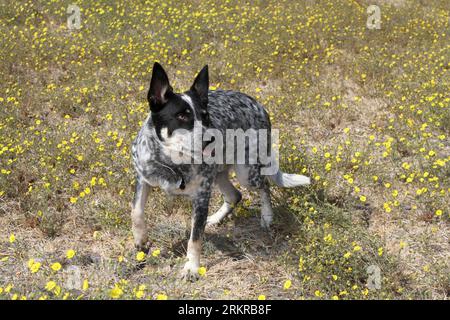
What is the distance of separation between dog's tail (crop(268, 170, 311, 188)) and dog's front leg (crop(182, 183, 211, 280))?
1046 mm

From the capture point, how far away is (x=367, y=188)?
→ 6.04m

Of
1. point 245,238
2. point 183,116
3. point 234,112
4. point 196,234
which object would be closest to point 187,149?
point 183,116

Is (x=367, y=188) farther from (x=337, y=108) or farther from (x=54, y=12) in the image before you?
(x=54, y=12)

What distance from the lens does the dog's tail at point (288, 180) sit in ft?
17.7

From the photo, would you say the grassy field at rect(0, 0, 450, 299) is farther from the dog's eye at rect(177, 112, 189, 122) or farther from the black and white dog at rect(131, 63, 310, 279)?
the dog's eye at rect(177, 112, 189, 122)

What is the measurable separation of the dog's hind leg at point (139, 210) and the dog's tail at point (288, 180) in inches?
58.6

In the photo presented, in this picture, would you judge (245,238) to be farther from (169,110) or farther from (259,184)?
(169,110)

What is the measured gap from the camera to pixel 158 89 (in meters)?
4.30

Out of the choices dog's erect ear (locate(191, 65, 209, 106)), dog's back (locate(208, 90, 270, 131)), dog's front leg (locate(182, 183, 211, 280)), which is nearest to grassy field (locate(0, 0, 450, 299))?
dog's front leg (locate(182, 183, 211, 280))

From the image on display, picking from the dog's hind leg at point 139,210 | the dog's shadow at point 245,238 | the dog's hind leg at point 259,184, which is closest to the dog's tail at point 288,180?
the dog's hind leg at point 259,184

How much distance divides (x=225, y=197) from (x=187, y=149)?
1.34m

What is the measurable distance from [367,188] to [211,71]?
4.20m

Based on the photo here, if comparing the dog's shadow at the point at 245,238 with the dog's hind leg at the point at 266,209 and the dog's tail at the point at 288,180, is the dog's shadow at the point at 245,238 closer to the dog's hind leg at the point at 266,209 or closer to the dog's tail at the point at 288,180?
the dog's hind leg at the point at 266,209
